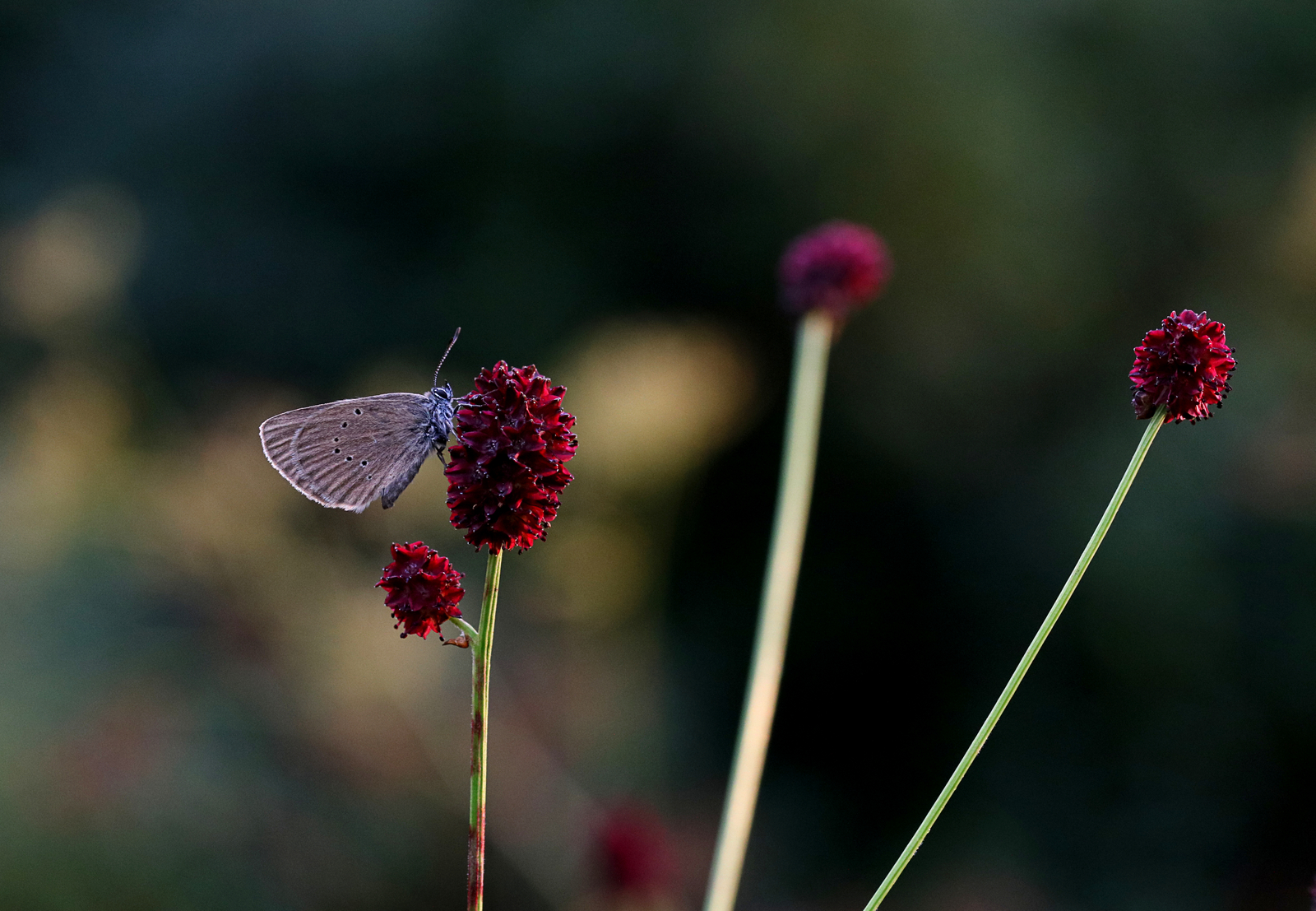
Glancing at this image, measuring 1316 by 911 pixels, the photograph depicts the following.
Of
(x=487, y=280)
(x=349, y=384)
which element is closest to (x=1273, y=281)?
(x=487, y=280)

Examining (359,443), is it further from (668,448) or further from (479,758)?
(668,448)

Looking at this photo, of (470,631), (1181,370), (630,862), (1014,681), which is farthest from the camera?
(630,862)

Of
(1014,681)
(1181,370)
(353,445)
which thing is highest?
(1181,370)

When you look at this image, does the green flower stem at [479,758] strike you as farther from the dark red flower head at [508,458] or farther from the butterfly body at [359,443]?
the butterfly body at [359,443]

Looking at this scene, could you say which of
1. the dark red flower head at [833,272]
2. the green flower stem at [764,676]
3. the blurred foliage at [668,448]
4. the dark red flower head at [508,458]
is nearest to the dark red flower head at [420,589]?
the dark red flower head at [508,458]

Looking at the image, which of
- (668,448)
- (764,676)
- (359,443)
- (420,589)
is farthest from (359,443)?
(668,448)
